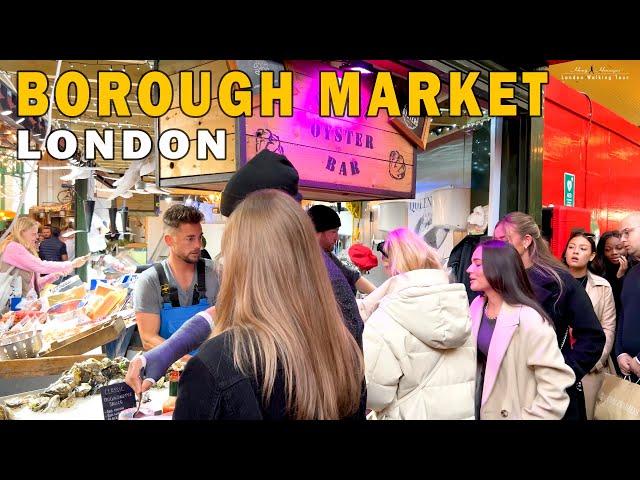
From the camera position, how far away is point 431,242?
5.14 meters

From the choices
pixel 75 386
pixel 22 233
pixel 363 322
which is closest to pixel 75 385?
pixel 75 386

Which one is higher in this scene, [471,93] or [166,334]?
[471,93]

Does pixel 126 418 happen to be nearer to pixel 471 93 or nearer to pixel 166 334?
pixel 166 334

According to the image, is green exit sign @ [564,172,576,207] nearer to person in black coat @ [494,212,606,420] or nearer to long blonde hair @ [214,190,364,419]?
person in black coat @ [494,212,606,420]

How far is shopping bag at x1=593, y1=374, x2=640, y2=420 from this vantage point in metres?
2.96

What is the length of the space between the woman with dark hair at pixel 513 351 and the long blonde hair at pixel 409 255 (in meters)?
0.22

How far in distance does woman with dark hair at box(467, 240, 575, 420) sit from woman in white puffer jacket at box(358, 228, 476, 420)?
261mm

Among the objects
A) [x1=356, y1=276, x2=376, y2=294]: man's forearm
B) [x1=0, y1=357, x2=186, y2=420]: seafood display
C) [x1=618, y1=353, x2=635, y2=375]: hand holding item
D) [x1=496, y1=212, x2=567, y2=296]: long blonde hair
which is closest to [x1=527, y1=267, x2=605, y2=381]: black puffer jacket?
[x1=496, y1=212, x2=567, y2=296]: long blonde hair

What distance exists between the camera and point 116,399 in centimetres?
186

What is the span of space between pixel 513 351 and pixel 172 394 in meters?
1.57
